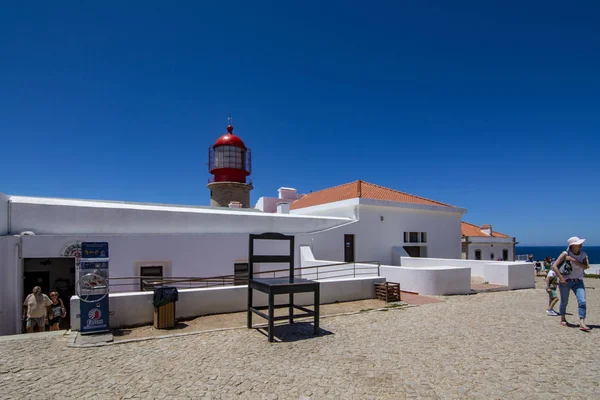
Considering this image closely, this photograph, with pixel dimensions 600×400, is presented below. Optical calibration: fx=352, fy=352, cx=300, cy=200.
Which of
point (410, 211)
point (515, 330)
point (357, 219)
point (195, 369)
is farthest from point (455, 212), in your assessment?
point (195, 369)

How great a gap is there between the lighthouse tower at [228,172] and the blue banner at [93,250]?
660 inches

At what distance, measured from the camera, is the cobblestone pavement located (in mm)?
4449

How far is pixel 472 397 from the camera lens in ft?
14.1

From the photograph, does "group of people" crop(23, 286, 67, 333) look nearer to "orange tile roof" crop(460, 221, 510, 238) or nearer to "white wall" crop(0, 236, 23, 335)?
"white wall" crop(0, 236, 23, 335)

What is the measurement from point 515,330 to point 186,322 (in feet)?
23.3

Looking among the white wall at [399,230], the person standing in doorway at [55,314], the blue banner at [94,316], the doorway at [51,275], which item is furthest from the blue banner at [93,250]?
the white wall at [399,230]

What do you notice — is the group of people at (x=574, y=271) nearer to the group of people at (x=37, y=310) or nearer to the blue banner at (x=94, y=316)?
the blue banner at (x=94, y=316)

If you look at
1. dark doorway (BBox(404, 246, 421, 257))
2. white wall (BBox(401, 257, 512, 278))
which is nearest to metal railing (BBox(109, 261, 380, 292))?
white wall (BBox(401, 257, 512, 278))

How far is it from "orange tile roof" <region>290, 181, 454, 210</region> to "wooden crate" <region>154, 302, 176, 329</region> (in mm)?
12561

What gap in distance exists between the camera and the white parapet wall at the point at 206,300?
754cm

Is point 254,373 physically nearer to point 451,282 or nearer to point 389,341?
point 389,341

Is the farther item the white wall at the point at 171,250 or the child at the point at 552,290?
the white wall at the point at 171,250

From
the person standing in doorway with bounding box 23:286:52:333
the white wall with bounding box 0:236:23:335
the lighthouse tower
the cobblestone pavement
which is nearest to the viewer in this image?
the cobblestone pavement

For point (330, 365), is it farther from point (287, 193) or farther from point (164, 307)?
point (287, 193)
